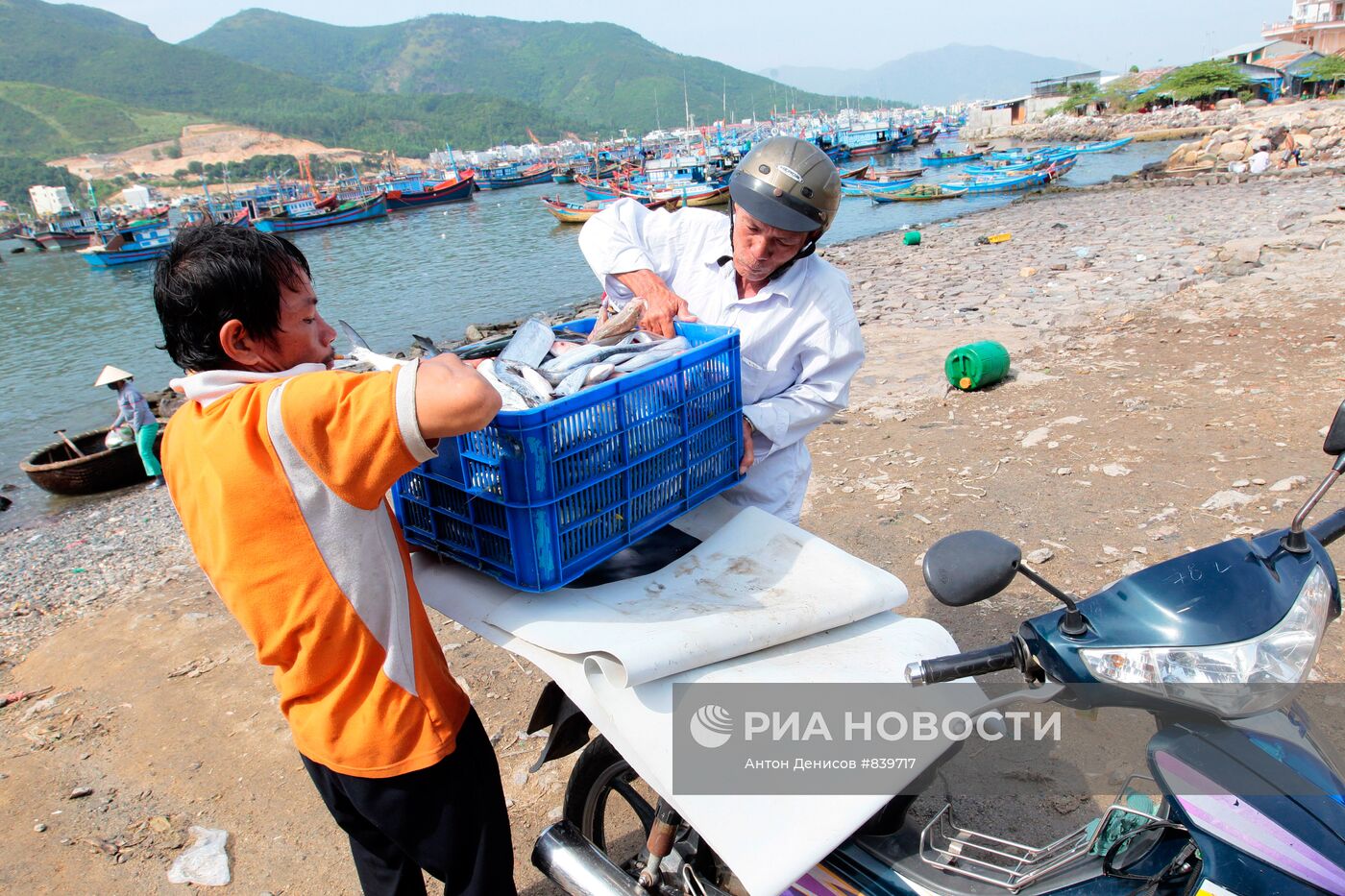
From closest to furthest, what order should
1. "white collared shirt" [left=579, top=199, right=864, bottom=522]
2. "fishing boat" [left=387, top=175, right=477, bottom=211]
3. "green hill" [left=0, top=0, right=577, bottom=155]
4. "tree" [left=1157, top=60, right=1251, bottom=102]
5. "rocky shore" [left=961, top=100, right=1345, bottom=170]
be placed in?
"white collared shirt" [left=579, top=199, right=864, bottom=522] → "rocky shore" [left=961, top=100, right=1345, bottom=170] → "fishing boat" [left=387, top=175, right=477, bottom=211] → "tree" [left=1157, top=60, right=1251, bottom=102] → "green hill" [left=0, top=0, right=577, bottom=155]

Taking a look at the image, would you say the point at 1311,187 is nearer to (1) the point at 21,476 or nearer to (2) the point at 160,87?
(1) the point at 21,476

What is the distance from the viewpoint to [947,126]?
8106 cm

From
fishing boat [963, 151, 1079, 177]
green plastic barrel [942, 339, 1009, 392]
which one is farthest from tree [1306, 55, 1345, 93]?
green plastic barrel [942, 339, 1009, 392]

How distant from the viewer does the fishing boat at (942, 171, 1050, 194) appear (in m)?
28.9

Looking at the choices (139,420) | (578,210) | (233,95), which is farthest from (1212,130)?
(233,95)

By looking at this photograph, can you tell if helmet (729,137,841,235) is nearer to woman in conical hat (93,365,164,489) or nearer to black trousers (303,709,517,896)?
black trousers (303,709,517,896)

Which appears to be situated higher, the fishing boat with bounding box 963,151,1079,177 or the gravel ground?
the fishing boat with bounding box 963,151,1079,177

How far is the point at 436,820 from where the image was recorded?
5.65ft

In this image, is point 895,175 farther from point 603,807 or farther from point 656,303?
point 603,807

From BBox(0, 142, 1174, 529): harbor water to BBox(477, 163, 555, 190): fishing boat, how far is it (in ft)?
75.5

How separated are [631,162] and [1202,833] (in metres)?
62.1

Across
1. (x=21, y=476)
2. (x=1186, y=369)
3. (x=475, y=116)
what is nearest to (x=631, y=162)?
(x=21, y=476)

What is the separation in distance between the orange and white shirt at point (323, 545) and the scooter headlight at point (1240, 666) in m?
1.22

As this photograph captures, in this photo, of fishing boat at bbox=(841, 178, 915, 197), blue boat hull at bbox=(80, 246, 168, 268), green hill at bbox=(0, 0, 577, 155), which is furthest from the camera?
green hill at bbox=(0, 0, 577, 155)
